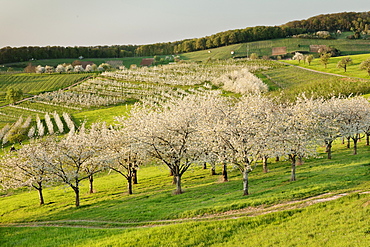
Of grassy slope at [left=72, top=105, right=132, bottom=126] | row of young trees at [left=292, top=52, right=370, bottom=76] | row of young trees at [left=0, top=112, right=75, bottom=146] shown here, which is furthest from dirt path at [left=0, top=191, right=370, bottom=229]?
row of young trees at [left=292, top=52, right=370, bottom=76]

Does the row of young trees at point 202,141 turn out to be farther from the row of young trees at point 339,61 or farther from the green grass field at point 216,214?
the row of young trees at point 339,61

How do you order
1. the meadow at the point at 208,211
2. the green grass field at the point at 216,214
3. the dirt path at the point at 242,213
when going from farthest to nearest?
the dirt path at the point at 242,213 < the meadow at the point at 208,211 < the green grass field at the point at 216,214

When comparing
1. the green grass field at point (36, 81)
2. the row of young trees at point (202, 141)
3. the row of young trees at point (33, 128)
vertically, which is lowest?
the row of young trees at point (33, 128)

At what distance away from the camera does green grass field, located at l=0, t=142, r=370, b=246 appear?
66.6 ft

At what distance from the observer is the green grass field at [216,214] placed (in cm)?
2030

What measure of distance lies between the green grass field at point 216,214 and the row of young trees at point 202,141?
2.87 metres

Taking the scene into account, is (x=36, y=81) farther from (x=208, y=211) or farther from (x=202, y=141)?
(x=208, y=211)

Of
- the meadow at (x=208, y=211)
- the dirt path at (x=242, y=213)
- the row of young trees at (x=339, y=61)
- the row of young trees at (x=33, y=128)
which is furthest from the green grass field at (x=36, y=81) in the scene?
the dirt path at (x=242, y=213)

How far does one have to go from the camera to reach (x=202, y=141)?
36000 millimetres

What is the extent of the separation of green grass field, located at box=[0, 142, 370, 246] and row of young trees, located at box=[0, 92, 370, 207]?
2.87 meters

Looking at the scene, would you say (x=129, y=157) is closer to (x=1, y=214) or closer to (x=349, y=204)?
(x=1, y=214)

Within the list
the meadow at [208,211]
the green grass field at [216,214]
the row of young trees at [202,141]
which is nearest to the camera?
the green grass field at [216,214]

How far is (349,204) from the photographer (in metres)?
22.5

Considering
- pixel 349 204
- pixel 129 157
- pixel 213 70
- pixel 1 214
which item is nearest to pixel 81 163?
pixel 129 157
